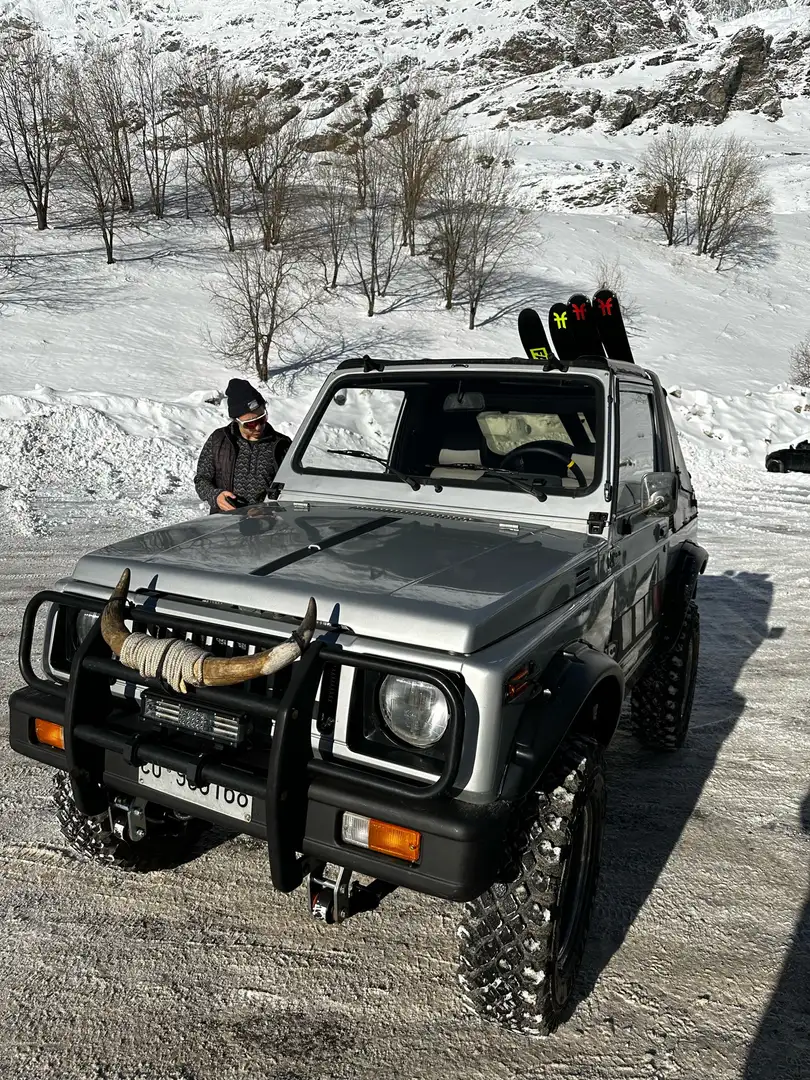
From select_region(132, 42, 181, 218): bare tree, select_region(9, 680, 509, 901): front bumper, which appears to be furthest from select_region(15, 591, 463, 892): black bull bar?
select_region(132, 42, 181, 218): bare tree

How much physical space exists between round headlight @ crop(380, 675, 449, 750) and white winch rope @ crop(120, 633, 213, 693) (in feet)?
1.74

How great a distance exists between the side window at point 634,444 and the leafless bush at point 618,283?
79.7 feet

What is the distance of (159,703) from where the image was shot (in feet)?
7.66

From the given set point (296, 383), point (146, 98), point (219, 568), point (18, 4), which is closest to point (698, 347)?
point (296, 383)

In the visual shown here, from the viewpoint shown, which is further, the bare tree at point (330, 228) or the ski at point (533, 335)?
the bare tree at point (330, 228)

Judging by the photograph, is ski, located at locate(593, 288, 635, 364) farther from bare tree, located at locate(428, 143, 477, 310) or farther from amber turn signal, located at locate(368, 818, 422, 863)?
bare tree, located at locate(428, 143, 477, 310)

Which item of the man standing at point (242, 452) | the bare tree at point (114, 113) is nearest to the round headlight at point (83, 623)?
the man standing at point (242, 452)

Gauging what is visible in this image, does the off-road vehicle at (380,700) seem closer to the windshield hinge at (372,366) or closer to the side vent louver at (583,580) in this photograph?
the side vent louver at (583,580)

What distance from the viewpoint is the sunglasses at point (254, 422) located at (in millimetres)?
4765

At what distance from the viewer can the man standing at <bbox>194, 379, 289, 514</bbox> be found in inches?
188

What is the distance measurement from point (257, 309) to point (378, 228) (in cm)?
1312

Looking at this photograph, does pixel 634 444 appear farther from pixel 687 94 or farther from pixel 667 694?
pixel 687 94

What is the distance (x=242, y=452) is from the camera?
4969mm

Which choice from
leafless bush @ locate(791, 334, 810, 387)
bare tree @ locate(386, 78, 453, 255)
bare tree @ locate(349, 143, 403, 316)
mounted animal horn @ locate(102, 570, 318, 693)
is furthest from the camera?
bare tree @ locate(386, 78, 453, 255)
